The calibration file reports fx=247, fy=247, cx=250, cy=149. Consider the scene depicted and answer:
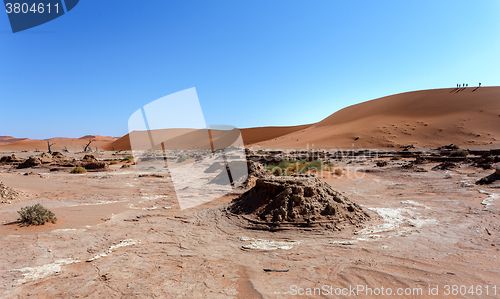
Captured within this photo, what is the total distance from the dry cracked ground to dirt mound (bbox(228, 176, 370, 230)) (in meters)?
0.34

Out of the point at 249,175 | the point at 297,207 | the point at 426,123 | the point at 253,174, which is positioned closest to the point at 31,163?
the point at 249,175

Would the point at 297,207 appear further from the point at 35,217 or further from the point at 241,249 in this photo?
the point at 35,217

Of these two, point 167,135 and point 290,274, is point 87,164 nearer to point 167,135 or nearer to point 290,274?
point 290,274

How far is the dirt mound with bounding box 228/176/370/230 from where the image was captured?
18.5 ft

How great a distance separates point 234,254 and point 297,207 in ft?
6.73

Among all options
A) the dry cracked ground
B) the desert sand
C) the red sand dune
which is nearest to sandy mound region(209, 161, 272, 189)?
the desert sand

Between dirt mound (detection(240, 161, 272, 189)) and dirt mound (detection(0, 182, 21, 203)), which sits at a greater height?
dirt mound (detection(0, 182, 21, 203))

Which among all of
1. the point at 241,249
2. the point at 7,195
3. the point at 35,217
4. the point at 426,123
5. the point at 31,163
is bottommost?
the point at 241,249

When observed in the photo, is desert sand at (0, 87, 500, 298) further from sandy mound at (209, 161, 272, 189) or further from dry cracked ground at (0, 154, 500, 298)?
sandy mound at (209, 161, 272, 189)

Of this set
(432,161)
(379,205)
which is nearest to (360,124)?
(432,161)

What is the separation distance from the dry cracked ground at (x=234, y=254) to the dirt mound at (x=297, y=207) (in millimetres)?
341

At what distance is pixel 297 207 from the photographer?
586cm

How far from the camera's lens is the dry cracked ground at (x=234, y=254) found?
3.37 metres

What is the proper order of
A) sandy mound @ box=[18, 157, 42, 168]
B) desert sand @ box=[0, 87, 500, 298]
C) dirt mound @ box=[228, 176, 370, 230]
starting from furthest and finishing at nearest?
sandy mound @ box=[18, 157, 42, 168] < dirt mound @ box=[228, 176, 370, 230] < desert sand @ box=[0, 87, 500, 298]
